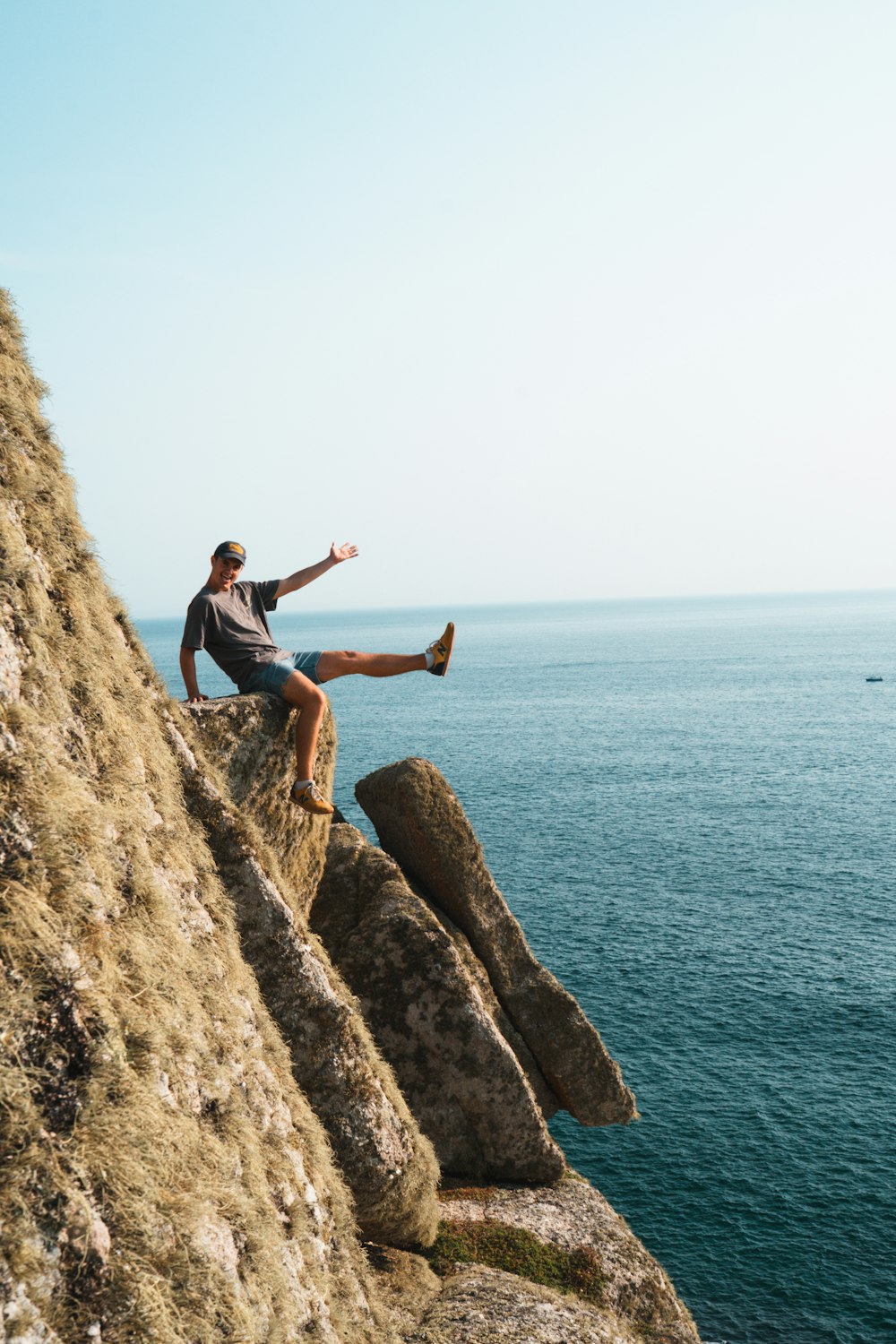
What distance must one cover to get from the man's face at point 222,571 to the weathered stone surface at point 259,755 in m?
1.81

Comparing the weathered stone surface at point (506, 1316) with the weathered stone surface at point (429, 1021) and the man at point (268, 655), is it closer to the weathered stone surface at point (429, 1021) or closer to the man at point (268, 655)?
the weathered stone surface at point (429, 1021)

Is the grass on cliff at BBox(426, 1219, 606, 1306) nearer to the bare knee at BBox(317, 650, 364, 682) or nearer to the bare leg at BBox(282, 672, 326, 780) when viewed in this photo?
the bare leg at BBox(282, 672, 326, 780)

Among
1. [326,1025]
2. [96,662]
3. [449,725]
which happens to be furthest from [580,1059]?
[449,725]

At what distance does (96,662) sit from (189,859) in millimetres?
2581

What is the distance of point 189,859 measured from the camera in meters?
10.7

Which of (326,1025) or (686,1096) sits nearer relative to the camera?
(326,1025)

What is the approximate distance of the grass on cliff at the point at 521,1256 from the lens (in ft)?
54.9

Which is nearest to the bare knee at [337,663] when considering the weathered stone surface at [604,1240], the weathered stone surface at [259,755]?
the weathered stone surface at [259,755]

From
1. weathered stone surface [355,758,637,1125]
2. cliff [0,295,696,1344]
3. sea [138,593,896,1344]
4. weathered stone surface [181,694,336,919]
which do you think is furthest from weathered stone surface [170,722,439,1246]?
sea [138,593,896,1344]

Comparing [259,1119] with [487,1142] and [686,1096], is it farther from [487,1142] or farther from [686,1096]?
[686,1096]

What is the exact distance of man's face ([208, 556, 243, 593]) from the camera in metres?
14.4

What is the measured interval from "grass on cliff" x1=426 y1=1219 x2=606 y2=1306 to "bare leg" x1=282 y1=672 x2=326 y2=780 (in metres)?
9.38

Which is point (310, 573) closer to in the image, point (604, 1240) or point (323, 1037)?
point (323, 1037)

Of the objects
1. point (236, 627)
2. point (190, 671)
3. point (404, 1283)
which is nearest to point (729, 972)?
point (404, 1283)
